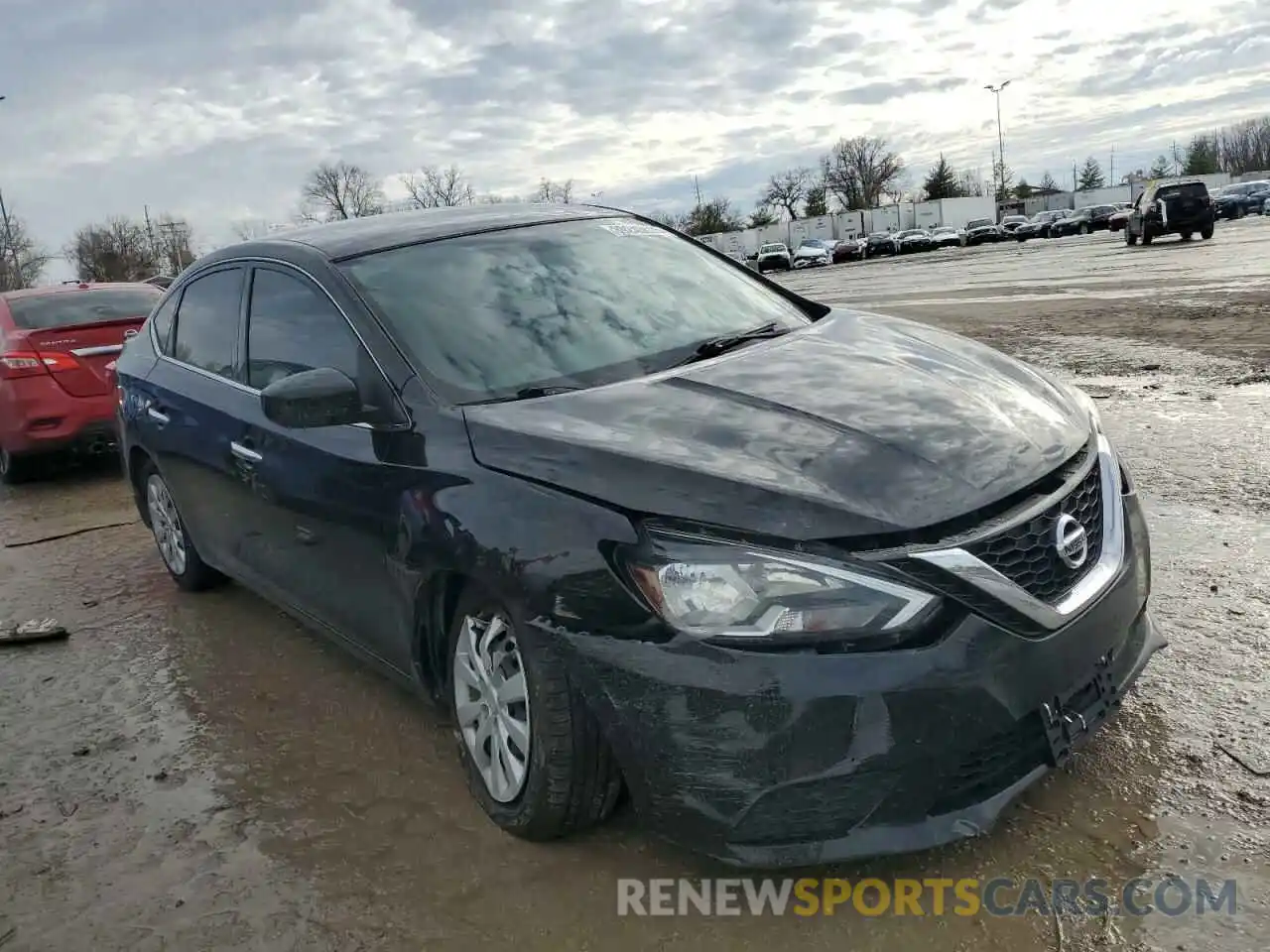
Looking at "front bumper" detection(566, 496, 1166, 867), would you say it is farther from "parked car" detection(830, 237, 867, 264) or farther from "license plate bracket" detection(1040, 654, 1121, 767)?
"parked car" detection(830, 237, 867, 264)

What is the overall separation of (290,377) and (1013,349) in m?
8.76

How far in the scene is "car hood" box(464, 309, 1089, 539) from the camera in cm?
228

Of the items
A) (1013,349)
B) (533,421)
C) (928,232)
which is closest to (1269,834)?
(533,421)

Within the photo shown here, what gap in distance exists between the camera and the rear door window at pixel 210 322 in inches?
167

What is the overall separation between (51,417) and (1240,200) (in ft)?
190

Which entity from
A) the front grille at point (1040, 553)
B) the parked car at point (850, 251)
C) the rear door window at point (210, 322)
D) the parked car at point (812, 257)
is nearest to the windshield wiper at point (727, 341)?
the front grille at point (1040, 553)

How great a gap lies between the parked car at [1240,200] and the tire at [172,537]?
5531 cm

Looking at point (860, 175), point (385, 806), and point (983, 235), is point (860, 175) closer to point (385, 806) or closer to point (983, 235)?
point (983, 235)

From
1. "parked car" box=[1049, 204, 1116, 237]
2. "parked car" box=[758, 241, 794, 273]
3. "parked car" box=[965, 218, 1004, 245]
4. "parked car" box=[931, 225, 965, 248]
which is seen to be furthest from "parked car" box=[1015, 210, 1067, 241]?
"parked car" box=[758, 241, 794, 273]

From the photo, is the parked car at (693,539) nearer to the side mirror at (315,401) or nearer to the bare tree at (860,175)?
the side mirror at (315,401)

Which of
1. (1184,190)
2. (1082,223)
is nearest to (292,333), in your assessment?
(1184,190)

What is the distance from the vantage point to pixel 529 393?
298 cm

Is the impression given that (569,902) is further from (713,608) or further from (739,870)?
(713,608)

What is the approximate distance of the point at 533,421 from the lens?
2736mm
